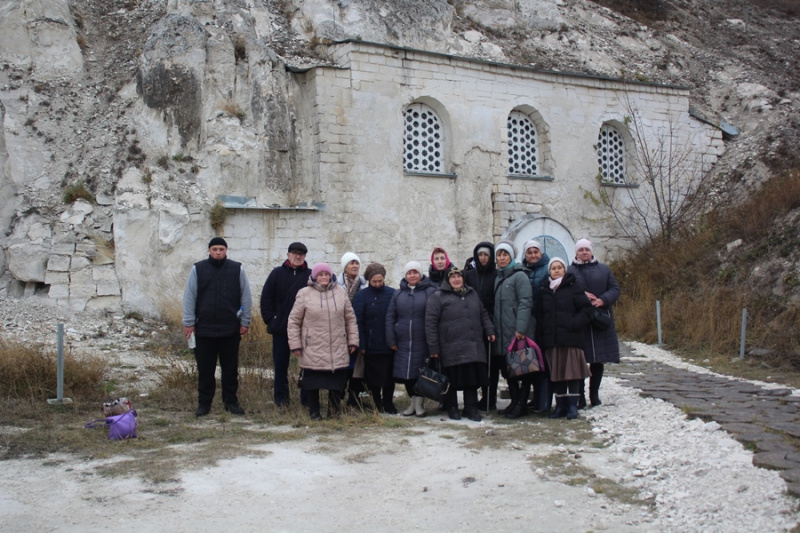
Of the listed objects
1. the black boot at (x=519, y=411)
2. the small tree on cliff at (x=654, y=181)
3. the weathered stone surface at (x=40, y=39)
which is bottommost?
the black boot at (x=519, y=411)

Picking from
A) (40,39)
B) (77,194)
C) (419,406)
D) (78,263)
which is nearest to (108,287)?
(78,263)

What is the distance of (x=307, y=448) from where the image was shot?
6965 millimetres

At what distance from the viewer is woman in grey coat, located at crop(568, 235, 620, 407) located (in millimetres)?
8445

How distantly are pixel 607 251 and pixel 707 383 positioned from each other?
9191 mm

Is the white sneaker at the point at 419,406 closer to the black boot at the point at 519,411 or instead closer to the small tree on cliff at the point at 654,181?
the black boot at the point at 519,411

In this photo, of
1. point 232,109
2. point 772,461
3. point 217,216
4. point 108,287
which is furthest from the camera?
point 232,109

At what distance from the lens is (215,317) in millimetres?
8328

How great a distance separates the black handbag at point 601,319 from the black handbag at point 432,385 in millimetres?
1632

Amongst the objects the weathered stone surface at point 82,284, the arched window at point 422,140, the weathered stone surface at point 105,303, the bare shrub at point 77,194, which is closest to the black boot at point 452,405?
the weathered stone surface at point 105,303

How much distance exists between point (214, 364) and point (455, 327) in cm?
253

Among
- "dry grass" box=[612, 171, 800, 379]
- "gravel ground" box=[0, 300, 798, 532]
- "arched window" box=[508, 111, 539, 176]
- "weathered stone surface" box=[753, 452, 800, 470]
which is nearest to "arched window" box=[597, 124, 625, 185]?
"arched window" box=[508, 111, 539, 176]

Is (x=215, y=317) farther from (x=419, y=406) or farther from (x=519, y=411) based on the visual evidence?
(x=519, y=411)

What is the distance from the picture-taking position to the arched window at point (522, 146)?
1798 centimetres

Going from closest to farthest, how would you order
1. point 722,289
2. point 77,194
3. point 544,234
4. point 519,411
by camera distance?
1. point 519,411
2. point 722,289
3. point 77,194
4. point 544,234
